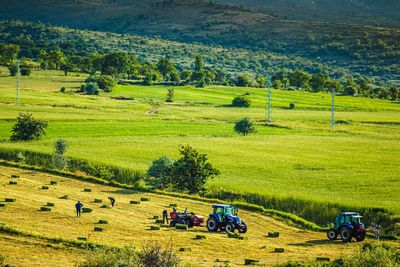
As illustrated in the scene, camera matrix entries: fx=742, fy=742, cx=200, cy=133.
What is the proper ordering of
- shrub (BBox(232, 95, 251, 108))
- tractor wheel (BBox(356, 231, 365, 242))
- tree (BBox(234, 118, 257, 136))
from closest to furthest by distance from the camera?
tractor wheel (BBox(356, 231, 365, 242)), tree (BBox(234, 118, 257, 136)), shrub (BBox(232, 95, 251, 108))

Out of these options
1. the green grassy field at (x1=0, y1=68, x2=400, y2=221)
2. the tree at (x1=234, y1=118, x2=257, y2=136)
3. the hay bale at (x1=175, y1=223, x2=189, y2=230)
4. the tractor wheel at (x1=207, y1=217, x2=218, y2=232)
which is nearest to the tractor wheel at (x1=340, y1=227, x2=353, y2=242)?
the tractor wheel at (x1=207, y1=217, x2=218, y2=232)

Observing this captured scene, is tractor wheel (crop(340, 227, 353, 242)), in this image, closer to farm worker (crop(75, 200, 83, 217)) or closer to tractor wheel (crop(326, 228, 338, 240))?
tractor wheel (crop(326, 228, 338, 240))

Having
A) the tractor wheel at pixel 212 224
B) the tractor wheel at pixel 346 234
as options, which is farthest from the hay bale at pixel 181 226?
the tractor wheel at pixel 346 234

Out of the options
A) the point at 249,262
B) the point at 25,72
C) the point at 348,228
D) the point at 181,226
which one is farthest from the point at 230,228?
the point at 25,72

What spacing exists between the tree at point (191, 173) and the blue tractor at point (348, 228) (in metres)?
17.9

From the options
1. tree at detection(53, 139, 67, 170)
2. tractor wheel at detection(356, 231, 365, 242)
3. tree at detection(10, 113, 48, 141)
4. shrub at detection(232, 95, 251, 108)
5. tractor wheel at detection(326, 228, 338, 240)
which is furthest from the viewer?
shrub at detection(232, 95, 251, 108)

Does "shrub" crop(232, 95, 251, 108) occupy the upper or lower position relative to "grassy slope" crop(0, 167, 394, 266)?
upper

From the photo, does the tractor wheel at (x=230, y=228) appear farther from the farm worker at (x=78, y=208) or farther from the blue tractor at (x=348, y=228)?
the farm worker at (x=78, y=208)

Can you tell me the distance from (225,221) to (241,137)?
54.4 metres

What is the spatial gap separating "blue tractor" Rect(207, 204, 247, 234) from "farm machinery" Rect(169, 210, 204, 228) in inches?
43.4

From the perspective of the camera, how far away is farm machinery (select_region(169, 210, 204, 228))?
163ft

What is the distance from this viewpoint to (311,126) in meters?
118

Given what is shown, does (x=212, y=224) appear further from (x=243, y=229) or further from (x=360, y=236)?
(x=360, y=236)

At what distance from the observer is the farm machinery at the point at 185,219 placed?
49.5 m
